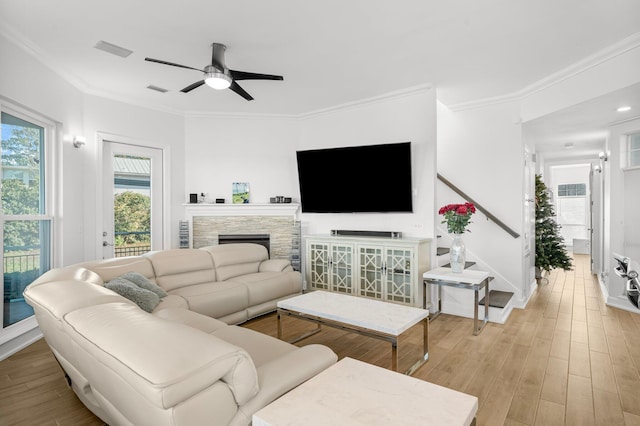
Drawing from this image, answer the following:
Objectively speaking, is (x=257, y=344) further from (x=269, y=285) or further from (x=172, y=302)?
(x=269, y=285)

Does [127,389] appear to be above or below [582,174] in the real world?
below

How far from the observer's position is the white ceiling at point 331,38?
2646 millimetres

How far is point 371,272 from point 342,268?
461 mm

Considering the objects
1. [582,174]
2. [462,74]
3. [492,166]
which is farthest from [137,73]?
[582,174]

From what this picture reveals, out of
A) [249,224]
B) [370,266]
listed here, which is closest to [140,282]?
[249,224]

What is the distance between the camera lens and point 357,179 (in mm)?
4801

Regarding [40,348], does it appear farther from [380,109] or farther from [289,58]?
[380,109]

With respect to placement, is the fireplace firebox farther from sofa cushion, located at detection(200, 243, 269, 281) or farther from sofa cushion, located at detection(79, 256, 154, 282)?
sofa cushion, located at detection(79, 256, 154, 282)

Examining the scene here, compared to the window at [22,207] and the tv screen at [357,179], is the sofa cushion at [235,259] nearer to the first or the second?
the tv screen at [357,179]

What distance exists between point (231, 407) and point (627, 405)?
8.48 ft

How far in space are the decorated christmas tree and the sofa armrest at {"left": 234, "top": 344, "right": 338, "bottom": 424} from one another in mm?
5332

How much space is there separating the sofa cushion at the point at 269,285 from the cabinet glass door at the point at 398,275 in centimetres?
114

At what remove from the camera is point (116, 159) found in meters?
4.74

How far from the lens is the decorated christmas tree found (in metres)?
5.75
